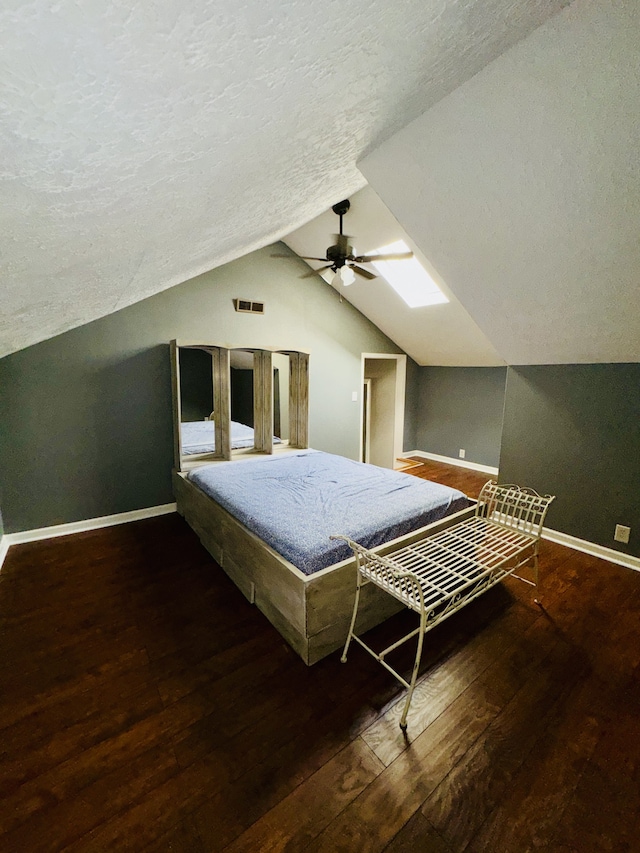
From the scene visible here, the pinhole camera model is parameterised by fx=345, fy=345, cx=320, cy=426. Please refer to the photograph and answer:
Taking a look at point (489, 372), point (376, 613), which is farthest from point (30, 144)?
point (489, 372)

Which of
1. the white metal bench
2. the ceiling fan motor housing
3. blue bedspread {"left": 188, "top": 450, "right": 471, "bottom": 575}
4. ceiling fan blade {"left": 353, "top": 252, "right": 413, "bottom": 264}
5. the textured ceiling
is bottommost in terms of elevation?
the white metal bench

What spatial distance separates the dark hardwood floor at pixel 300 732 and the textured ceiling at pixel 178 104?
1.67 m

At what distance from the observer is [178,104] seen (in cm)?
61

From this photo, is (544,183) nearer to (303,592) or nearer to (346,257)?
(346,257)

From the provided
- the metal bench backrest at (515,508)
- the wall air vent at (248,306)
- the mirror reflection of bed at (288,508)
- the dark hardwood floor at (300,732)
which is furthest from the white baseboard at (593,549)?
the wall air vent at (248,306)

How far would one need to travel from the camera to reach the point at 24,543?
9.29 ft

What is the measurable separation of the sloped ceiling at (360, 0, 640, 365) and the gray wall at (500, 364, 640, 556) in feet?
0.84

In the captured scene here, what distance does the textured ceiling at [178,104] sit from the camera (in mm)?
433

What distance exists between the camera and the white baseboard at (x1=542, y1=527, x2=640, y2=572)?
2.66 m

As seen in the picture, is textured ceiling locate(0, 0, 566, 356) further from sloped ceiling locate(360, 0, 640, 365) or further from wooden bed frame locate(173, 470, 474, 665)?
wooden bed frame locate(173, 470, 474, 665)

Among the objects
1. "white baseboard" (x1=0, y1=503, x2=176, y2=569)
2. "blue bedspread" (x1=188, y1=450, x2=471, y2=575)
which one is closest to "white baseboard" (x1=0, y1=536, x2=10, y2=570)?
"white baseboard" (x1=0, y1=503, x2=176, y2=569)

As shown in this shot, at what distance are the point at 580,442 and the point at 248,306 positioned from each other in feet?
11.1

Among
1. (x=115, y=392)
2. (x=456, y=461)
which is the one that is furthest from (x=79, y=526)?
(x=456, y=461)

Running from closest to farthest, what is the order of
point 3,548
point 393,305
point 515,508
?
point 515,508 < point 3,548 < point 393,305
